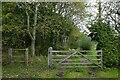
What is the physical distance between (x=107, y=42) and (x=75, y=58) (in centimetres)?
66

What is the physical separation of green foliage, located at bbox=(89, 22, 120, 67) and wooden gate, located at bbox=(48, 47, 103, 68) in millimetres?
114

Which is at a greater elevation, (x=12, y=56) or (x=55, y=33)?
(x=55, y=33)

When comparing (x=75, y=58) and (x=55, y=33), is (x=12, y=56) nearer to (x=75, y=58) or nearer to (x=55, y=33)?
(x=55, y=33)

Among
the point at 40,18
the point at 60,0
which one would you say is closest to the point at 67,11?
the point at 60,0

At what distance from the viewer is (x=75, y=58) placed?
3.51 metres

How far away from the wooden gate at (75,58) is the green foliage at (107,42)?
11 centimetres

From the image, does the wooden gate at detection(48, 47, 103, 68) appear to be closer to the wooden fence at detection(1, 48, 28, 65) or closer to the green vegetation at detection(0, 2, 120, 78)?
the green vegetation at detection(0, 2, 120, 78)

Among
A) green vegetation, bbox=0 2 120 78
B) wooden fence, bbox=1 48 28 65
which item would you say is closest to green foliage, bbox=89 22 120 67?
green vegetation, bbox=0 2 120 78

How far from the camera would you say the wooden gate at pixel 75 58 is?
3.44 metres

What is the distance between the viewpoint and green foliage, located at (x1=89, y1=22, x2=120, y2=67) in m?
3.43

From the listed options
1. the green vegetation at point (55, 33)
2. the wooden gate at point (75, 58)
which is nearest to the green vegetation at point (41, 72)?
the green vegetation at point (55, 33)

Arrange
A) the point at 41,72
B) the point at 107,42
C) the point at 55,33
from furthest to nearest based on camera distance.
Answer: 1. the point at 55,33
2. the point at 107,42
3. the point at 41,72

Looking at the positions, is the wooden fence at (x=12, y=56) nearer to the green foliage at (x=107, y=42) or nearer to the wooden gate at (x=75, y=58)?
the wooden gate at (x=75, y=58)

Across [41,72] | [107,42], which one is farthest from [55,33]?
[107,42]
